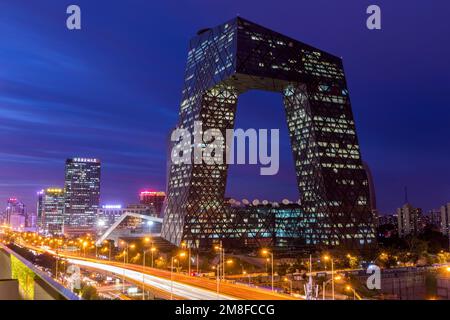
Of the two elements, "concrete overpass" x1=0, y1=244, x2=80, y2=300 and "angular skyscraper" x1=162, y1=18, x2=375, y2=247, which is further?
"angular skyscraper" x1=162, y1=18, x2=375, y2=247

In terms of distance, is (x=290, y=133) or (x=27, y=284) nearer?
(x=27, y=284)

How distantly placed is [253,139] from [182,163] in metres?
72.0

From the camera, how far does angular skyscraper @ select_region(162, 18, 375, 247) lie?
360 ft

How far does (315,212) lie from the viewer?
11506 cm

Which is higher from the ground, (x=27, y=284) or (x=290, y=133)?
(x=290, y=133)

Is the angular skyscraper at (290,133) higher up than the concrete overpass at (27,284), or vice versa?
the angular skyscraper at (290,133)

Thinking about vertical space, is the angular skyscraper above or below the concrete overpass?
above

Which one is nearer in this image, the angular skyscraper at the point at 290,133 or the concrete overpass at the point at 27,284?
the concrete overpass at the point at 27,284

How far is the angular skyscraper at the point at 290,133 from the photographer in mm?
109875

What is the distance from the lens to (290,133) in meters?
121
